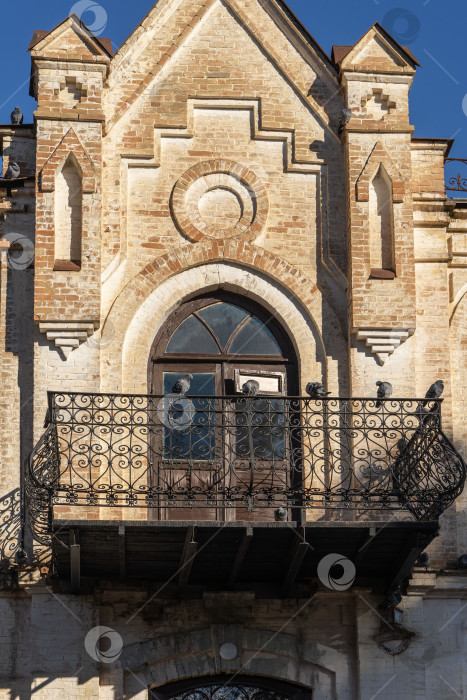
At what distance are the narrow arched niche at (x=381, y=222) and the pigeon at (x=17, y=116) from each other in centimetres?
361

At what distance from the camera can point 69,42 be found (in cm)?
1384

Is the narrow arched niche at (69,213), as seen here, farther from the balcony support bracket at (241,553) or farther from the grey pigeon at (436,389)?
the grey pigeon at (436,389)

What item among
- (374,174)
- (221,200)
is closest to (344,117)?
(374,174)

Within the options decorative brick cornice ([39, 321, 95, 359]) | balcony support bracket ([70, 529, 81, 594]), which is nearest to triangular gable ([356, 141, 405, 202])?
decorative brick cornice ([39, 321, 95, 359])

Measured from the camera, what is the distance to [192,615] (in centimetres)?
1238

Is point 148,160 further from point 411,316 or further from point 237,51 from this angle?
point 411,316

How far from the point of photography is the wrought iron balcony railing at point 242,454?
38.5 ft

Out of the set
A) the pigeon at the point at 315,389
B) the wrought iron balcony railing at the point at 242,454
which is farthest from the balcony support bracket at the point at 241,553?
the pigeon at the point at 315,389

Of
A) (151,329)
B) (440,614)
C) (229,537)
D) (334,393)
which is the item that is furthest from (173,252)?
(440,614)

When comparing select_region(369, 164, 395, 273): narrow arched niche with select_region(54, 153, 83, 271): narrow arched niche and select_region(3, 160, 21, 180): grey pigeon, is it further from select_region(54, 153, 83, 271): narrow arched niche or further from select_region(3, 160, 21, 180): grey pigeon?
select_region(3, 160, 21, 180): grey pigeon

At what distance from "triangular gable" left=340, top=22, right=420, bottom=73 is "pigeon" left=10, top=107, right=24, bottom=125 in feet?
10.8

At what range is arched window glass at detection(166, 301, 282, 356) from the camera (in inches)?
530

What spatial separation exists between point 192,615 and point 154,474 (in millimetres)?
→ 1320

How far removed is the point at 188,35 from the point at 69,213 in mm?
2357
